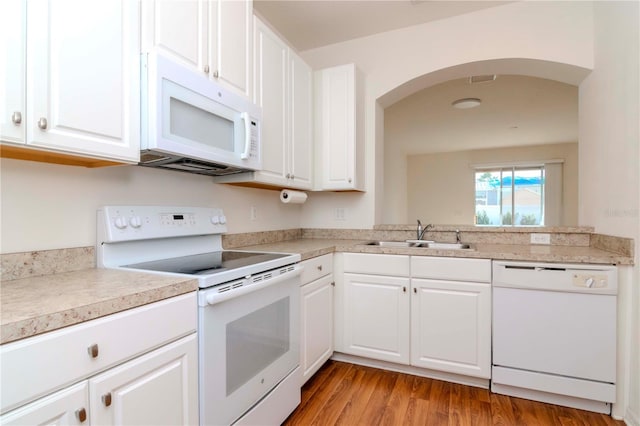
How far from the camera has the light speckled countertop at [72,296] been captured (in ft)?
2.41

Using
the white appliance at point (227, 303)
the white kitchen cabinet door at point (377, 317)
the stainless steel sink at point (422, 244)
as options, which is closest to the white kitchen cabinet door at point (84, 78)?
the white appliance at point (227, 303)

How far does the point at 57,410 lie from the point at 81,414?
2.5 inches

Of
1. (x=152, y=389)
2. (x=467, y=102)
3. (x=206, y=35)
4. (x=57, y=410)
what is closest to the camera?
(x=57, y=410)

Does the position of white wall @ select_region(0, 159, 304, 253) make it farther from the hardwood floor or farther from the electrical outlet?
the electrical outlet

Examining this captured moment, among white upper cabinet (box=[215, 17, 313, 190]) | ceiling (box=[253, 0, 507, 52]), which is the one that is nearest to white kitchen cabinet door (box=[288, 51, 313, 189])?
white upper cabinet (box=[215, 17, 313, 190])

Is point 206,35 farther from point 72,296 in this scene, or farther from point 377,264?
point 377,264

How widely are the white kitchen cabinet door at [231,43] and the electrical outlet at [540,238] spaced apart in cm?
216

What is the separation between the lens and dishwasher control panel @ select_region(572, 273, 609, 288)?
67.1 inches

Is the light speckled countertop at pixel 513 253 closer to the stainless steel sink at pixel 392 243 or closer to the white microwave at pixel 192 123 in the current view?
the stainless steel sink at pixel 392 243

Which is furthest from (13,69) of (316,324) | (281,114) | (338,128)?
(338,128)

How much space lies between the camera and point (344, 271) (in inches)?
90.6

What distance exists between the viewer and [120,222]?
1.39 m

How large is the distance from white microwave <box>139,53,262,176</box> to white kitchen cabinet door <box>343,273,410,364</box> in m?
1.10

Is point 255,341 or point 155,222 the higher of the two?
point 155,222
